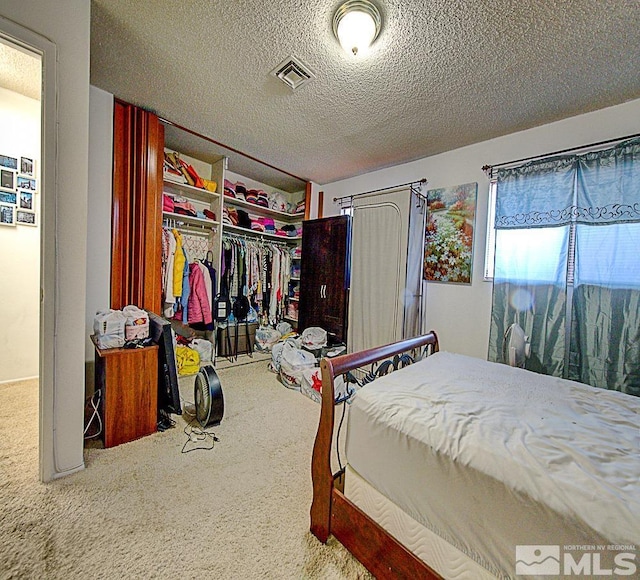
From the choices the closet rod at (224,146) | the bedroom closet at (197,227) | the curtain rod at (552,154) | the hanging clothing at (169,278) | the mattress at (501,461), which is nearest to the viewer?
the mattress at (501,461)

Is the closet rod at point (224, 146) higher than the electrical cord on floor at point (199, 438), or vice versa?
the closet rod at point (224, 146)

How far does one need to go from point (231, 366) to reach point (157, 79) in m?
2.93

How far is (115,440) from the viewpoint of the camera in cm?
186

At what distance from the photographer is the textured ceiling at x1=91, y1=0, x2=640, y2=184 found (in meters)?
1.44

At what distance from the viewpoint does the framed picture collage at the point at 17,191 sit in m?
2.54

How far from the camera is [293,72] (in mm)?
1866

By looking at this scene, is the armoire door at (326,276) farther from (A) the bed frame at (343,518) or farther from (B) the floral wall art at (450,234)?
(A) the bed frame at (343,518)

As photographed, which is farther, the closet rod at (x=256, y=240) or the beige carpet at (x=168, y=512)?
the closet rod at (x=256, y=240)

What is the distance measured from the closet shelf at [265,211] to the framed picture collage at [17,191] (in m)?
1.83

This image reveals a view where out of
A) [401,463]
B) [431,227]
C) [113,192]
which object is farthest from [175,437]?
[431,227]

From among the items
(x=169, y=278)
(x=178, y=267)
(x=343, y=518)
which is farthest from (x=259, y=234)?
(x=343, y=518)

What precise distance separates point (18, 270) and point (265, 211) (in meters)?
2.80

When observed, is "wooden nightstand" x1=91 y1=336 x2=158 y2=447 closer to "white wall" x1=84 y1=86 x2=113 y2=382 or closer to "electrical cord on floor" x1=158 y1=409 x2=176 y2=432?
"electrical cord on floor" x1=158 y1=409 x2=176 y2=432

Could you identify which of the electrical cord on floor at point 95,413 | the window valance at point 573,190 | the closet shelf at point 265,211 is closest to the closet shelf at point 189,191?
the closet shelf at point 265,211
